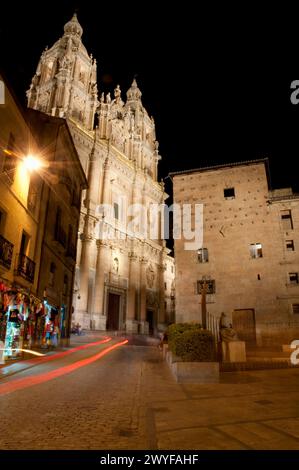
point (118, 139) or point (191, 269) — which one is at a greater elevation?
point (118, 139)

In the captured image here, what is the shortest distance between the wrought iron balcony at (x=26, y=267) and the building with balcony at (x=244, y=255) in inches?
431

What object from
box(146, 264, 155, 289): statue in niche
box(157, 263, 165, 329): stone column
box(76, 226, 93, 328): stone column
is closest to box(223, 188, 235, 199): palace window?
box(76, 226, 93, 328): stone column

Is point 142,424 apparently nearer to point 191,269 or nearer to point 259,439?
point 259,439

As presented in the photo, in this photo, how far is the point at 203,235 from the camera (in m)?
23.5

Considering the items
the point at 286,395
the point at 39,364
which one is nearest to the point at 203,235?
the point at 39,364

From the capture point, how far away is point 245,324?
20.8 meters

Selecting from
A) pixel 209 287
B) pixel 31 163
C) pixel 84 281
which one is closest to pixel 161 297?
pixel 84 281

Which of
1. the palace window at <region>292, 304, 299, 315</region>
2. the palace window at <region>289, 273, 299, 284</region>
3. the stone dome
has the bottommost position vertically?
the palace window at <region>292, 304, 299, 315</region>

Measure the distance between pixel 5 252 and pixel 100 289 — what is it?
25.0m

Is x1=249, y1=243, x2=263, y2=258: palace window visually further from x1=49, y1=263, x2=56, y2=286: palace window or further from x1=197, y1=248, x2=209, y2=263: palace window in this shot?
x1=49, y1=263, x2=56, y2=286: palace window

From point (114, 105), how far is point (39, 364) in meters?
48.2

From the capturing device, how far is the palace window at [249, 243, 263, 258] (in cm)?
2173

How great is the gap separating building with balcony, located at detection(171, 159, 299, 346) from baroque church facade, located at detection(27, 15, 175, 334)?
51.2ft

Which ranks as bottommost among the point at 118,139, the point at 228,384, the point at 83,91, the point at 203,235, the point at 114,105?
the point at 228,384
